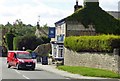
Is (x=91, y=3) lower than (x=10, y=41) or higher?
higher

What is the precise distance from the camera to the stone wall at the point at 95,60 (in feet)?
103

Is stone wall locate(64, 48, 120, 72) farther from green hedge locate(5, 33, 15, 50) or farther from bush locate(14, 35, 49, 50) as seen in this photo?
green hedge locate(5, 33, 15, 50)

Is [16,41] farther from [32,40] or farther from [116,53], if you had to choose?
[116,53]

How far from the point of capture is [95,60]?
1404 inches

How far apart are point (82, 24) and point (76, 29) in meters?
1.13

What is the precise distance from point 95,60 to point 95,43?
1.77 m

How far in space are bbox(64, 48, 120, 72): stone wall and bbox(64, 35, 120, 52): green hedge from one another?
50 centimetres

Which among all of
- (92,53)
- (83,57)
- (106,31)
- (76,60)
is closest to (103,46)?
(92,53)

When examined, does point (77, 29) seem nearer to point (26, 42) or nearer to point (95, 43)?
point (95, 43)

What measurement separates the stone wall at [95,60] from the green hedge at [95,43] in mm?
500

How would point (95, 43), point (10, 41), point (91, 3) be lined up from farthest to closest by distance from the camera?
1. point (10, 41)
2. point (91, 3)
3. point (95, 43)

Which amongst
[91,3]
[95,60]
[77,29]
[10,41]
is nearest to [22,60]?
[95,60]

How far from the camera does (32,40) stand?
82750 millimetres

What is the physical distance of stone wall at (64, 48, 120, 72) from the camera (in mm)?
31320
